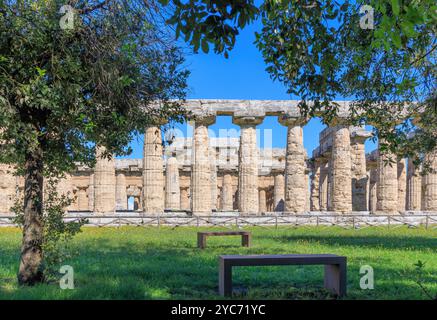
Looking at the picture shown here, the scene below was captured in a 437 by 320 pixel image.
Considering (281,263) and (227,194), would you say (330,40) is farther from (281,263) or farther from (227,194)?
(227,194)

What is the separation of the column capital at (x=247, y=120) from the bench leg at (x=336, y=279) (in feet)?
74.7

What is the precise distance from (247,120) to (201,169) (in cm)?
430

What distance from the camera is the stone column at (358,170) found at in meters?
36.4

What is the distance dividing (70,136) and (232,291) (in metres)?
4.05

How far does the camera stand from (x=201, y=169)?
32.1 meters

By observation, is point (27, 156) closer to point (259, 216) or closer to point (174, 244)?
point (174, 244)

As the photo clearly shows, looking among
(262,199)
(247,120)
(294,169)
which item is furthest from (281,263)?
(262,199)

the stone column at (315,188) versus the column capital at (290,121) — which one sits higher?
the column capital at (290,121)

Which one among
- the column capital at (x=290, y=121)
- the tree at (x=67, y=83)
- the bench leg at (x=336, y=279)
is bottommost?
the bench leg at (x=336, y=279)

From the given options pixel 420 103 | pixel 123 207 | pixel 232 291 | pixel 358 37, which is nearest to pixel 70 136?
pixel 232 291

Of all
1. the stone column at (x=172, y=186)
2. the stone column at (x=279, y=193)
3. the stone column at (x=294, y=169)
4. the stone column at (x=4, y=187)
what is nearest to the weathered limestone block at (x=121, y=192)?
the stone column at (x=172, y=186)

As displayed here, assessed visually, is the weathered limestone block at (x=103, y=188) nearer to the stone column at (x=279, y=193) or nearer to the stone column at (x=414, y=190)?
the stone column at (x=279, y=193)

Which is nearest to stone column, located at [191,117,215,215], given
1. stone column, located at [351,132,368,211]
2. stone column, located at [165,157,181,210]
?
stone column, located at [165,157,181,210]

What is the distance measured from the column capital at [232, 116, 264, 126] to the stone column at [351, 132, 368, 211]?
8.51 metres
